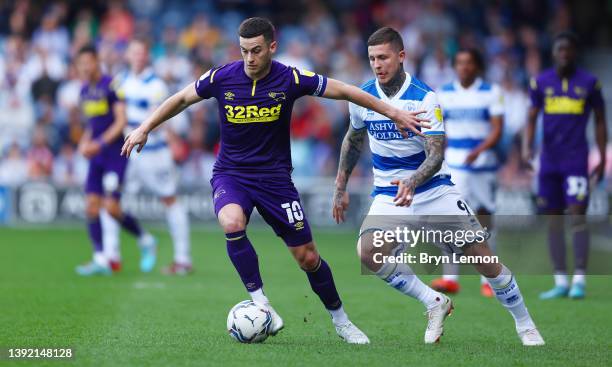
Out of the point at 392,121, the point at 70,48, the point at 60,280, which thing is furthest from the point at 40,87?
the point at 392,121

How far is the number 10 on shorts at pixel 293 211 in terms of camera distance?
784cm

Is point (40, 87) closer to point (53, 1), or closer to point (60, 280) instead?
point (53, 1)

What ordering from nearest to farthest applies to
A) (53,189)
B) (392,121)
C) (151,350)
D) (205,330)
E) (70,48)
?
(151,350) < (392,121) < (205,330) < (53,189) < (70,48)

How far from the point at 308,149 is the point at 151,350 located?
1466 centimetres

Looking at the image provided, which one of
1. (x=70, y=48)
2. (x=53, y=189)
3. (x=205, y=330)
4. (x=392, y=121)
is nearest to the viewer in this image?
(x=392, y=121)

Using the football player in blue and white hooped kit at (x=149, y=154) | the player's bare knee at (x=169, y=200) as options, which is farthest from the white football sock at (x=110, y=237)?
the player's bare knee at (x=169, y=200)

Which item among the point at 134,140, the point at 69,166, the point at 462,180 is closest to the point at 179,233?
the point at 462,180

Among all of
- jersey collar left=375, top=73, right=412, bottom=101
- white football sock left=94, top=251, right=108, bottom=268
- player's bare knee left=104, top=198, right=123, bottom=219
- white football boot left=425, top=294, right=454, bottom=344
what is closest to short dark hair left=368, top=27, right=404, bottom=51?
jersey collar left=375, top=73, right=412, bottom=101

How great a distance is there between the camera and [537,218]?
18328 millimetres

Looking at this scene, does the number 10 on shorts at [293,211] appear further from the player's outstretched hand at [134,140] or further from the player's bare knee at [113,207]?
the player's bare knee at [113,207]

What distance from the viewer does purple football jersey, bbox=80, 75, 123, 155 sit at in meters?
13.2

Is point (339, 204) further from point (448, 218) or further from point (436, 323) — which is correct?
point (436, 323)

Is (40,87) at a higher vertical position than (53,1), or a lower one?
lower

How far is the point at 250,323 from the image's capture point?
7.68 m
